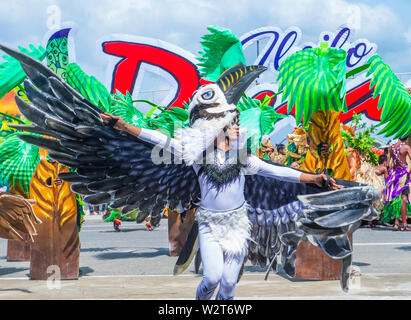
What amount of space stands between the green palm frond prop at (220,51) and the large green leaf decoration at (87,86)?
1887 millimetres

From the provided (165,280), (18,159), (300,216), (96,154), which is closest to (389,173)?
(165,280)

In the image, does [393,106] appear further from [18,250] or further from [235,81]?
[18,250]

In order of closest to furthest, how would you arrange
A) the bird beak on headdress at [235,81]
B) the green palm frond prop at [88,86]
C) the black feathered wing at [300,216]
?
the black feathered wing at [300,216] → the bird beak on headdress at [235,81] → the green palm frond prop at [88,86]

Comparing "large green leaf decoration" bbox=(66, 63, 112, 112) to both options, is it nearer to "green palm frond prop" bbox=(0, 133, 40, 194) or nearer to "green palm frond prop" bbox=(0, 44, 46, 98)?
"green palm frond prop" bbox=(0, 44, 46, 98)

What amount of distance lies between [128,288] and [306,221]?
287 cm

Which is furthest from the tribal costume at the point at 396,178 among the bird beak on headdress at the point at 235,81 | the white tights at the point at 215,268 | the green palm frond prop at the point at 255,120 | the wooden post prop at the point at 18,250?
the white tights at the point at 215,268

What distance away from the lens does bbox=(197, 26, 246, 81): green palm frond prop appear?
529 centimetres

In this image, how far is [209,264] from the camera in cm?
390

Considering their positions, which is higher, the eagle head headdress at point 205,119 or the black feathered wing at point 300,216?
the eagle head headdress at point 205,119

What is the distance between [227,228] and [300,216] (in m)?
0.73

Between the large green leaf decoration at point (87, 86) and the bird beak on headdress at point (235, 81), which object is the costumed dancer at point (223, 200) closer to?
the bird beak on headdress at point (235, 81)

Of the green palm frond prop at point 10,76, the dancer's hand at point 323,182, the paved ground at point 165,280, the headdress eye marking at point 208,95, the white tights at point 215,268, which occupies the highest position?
the green palm frond prop at point 10,76

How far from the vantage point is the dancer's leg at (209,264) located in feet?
12.8

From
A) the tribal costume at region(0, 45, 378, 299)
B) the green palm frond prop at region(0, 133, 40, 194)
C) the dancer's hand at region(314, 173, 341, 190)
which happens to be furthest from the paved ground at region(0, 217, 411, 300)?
the dancer's hand at region(314, 173, 341, 190)
